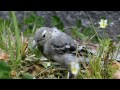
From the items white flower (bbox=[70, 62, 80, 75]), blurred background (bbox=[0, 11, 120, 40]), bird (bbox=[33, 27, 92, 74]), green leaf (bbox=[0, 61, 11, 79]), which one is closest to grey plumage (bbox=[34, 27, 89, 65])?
bird (bbox=[33, 27, 92, 74])

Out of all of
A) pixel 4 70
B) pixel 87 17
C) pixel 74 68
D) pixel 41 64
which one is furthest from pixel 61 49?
pixel 87 17

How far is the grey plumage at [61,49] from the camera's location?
2932 mm

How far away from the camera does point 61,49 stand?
2959 millimetres

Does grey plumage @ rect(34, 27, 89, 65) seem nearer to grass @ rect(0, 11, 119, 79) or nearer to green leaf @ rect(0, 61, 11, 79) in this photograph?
grass @ rect(0, 11, 119, 79)

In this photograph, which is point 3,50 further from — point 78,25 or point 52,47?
point 78,25

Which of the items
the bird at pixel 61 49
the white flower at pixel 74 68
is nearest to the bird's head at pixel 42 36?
the bird at pixel 61 49

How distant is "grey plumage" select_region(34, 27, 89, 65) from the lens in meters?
2.93

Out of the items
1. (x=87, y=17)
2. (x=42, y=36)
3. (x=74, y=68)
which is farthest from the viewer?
(x=87, y=17)

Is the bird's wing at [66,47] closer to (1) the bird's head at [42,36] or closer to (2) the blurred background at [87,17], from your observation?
(1) the bird's head at [42,36]

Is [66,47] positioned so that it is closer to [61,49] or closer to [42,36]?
[61,49]

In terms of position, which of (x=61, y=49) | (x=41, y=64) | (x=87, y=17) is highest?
(x=87, y=17)
